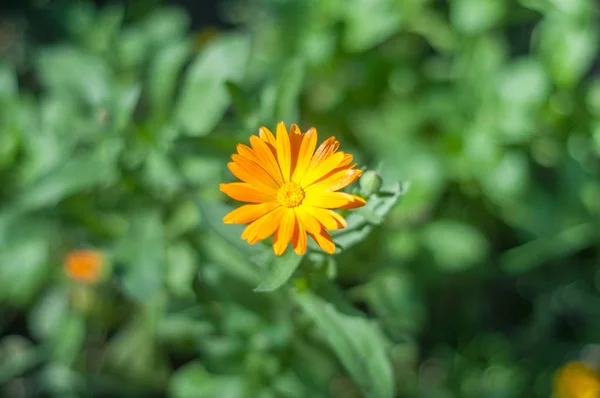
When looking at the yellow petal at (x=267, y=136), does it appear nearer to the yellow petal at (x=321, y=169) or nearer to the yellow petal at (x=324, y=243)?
the yellow petal at (x=321, y=169)

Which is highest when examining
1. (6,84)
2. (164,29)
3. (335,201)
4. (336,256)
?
(164,29)

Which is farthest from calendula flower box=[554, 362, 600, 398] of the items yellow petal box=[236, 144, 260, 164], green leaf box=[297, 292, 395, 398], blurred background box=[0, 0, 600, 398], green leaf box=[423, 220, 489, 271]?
yellow petal box=[236, 144, 260, 164]

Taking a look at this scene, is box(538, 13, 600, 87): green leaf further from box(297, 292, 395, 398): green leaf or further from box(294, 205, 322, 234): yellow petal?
box(294, 205, 322, 234): yellow petal

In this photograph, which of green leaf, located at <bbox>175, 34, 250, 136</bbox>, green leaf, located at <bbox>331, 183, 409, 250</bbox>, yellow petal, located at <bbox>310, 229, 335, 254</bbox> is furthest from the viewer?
green leaf, located at <bbox>175, 34, 250, 136</bbox>

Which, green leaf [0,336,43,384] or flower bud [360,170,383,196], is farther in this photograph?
green leaf [0,336,43,384]

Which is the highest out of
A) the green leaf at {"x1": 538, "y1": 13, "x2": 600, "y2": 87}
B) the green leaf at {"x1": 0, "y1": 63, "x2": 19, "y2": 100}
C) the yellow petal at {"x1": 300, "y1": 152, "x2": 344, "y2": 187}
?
the green leaf at {"x1": 538, "y1": 13, "x2": 600, "y2": 87}

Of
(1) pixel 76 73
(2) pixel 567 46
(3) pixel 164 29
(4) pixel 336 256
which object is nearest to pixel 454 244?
(4) pixel 336 256

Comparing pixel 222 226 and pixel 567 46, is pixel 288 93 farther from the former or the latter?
pixel 567 46
